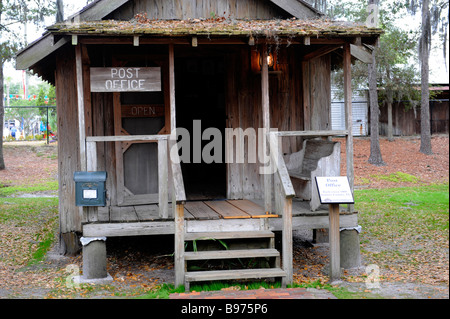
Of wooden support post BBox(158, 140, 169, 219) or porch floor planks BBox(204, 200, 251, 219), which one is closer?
wooden support post BBox(158, 140, 169, 219)

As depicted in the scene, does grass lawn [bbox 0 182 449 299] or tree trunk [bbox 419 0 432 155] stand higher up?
tree trunk [bbox 419 0 432 155]

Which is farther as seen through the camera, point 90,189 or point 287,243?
point 90,189

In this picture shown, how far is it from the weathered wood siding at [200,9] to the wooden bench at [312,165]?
2568mm

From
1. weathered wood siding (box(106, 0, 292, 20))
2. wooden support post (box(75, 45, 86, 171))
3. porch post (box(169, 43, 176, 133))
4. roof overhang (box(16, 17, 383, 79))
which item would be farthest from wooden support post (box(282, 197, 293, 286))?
weathered wood siding (box(106, 0, 292, 20))

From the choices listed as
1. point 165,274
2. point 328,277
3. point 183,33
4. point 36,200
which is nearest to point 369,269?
point 328,277

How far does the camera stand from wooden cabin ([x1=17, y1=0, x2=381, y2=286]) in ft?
24.1

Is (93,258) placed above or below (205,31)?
below

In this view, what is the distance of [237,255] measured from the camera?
6891 mm

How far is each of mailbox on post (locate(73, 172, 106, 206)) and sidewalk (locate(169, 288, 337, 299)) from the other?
1869 millimetres

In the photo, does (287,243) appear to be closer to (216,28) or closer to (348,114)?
(348,114)

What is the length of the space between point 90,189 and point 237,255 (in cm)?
231

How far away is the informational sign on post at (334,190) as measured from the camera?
6891 mm

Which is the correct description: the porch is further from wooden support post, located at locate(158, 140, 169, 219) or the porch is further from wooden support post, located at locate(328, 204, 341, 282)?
wooden support post, located at locate(328, 204, 341, 282)

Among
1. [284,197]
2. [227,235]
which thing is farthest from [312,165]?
[227,235]
